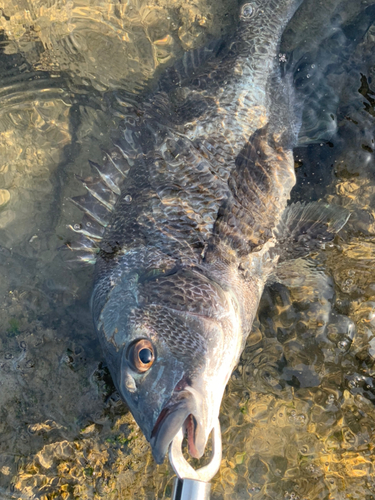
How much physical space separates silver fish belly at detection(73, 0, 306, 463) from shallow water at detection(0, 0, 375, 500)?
0.55 meters

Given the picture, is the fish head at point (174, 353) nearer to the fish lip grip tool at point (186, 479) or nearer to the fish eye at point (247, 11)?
the fish lip grip tool at point (186, 479)

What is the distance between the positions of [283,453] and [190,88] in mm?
3699

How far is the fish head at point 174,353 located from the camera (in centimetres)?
212

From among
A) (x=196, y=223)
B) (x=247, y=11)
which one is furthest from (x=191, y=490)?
(x=247, y=11)

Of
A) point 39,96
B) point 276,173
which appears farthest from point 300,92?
point 39,96

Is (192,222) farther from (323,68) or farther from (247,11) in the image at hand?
(247,11)

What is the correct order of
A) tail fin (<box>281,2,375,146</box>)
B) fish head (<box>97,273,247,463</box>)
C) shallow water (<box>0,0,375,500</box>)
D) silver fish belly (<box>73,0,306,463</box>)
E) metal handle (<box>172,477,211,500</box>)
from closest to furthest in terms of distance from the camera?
metal handle (<box>172,477,211,500</box>) < fish head (<box>97,273,247,463</box>) < silver fish belly (<box>73,0,306,463</box>) < shallow water (<box>0,0,375,500</box>) < tail fin (<box>281,2,375,146</box>)

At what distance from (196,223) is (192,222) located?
34mm

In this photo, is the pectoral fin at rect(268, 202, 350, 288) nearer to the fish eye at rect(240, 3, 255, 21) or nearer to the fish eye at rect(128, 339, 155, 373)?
the fish eye at rect(128, 339, 155, 373)

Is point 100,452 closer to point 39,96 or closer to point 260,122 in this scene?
Answer: point 260,122

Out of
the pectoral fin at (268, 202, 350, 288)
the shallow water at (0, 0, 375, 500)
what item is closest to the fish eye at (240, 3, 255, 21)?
the shallow water at (0, 0, 375, 500)

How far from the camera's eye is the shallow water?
3.31m

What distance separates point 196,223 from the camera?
2877 millimetres

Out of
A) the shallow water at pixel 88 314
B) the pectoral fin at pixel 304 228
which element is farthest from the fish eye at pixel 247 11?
the pectoral fin at pixel 304 228
